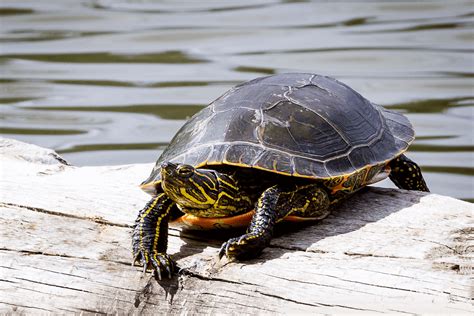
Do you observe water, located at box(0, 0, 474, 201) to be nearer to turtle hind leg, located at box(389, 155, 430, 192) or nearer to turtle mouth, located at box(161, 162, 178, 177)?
turtle hind leg, located at box(389, 155, 430, 192)

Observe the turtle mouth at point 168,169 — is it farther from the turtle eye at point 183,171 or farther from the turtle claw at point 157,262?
the turtle claw at point 157,262

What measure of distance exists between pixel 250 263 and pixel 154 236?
0.45 metres

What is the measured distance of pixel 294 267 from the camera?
11.2 ft

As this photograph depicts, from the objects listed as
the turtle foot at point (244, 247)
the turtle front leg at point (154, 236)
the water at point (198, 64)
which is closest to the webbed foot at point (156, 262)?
the turtle front leg at point (154, 236)

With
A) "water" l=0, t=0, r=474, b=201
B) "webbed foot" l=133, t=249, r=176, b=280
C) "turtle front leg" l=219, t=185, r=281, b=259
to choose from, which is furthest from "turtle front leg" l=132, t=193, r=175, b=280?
"water" l=0, t=0, r=474, b=201

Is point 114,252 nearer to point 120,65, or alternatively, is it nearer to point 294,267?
Answer: point 294,267

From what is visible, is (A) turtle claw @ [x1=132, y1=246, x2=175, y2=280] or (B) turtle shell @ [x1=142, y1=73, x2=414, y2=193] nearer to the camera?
(A) turtle claw @ [x1=132, y1=246, x2=175, y2=280]

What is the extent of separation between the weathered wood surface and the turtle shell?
23 cm

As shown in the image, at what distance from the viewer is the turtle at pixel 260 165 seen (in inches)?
142

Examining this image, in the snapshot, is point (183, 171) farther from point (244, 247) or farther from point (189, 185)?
point (244, 247)

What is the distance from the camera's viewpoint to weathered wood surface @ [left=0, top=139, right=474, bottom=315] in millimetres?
3238

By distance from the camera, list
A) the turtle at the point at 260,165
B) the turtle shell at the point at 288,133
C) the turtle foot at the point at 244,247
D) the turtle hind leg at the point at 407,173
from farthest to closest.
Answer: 1. the turtle hind leg at the point at 407,173
2. the turtle shell at the point at 288,133
3. the turtle at the point at 260,165
4. the turtle foot at the point at 244,247

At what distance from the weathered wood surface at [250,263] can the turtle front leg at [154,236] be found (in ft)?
0.18

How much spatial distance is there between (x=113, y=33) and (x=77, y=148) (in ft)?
13.2
